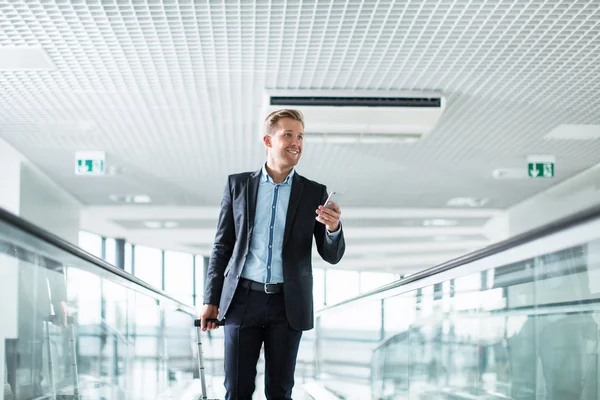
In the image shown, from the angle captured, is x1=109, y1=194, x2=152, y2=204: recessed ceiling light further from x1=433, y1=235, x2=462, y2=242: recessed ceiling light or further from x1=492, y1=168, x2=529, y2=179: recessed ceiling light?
x1=433, y1=235, x2=462, y2=242: recessed ceiling light

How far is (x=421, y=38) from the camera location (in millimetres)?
5879

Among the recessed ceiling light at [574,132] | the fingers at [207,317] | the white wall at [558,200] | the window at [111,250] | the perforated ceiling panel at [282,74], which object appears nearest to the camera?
the fingers at [207,317]

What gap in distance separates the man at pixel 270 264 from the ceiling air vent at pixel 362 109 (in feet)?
13.5

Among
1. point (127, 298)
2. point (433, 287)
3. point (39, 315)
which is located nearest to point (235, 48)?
point (127, 298)

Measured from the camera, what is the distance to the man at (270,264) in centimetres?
296

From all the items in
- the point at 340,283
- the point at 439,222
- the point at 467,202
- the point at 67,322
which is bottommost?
the point at 340,283

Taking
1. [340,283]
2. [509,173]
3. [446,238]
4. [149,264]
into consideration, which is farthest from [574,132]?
[340,283]

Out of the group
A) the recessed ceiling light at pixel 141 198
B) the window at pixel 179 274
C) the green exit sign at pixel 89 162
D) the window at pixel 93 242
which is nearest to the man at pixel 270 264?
the green exit sign at pixel 89 162

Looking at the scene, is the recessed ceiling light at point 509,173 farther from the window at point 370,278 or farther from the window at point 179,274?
the window at point 370,278

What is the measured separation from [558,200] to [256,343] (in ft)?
33.8

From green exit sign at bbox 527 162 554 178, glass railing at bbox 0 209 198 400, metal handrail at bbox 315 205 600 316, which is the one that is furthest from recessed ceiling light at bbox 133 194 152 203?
metal handrail at bbox 315 205 600 316

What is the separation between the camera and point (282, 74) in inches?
266

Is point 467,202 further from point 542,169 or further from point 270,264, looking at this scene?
point 270,264

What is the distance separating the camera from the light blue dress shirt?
2986mm
